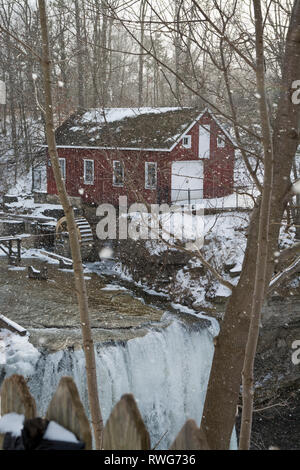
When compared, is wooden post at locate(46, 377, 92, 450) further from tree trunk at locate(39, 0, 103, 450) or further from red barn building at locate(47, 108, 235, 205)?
red barn building at locate(47, 108, 235, 205)

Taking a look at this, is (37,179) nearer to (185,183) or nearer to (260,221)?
(185,183)

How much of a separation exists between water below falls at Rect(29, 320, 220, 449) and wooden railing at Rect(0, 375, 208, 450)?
789 cm

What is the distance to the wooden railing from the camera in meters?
1.50

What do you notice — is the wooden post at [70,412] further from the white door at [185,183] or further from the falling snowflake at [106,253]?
the white door at [185,183]

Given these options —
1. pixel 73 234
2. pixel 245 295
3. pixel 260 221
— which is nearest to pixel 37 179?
pixel 245 295

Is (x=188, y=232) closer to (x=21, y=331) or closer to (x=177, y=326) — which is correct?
(x=177, y=326)

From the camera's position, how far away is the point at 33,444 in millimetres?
1610

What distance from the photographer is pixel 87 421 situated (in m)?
1.69

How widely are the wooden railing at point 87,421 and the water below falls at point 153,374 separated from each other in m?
7.89

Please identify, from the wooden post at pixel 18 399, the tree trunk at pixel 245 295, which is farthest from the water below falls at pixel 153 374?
the wooden post at pixel 18 399

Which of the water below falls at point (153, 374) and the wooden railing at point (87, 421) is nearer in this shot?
the wooden railing at point (87, 421)

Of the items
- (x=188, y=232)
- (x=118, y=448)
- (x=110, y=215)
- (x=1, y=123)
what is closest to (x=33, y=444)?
(x=118, y=448)

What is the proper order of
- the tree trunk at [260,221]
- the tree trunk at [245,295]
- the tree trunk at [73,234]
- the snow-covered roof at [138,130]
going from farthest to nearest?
the snow-covered roof at [138,130]
the tree trunk at [245,295]
the tree trunk at [73,234]
the tree trunk at [260,221]

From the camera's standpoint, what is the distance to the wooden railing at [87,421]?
1.50 m
